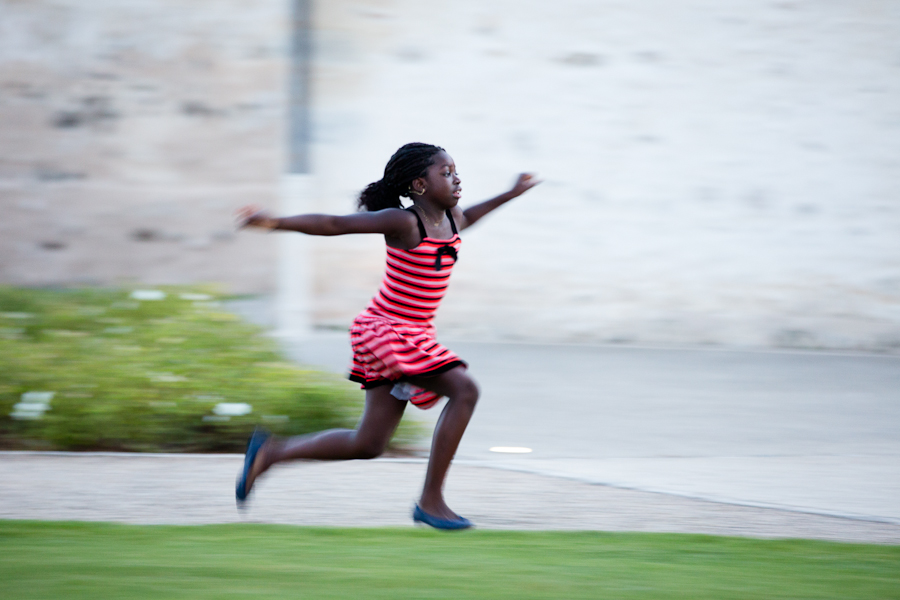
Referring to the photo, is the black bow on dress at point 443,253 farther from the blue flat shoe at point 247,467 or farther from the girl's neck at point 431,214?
the blue flat shoe at point 247,467

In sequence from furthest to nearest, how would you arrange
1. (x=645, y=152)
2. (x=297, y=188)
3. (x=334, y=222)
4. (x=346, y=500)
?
(x=645, y=152)
(x=297, y=188)
(x=346, y=500)
(x=334, y=222)

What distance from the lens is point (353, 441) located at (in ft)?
14.8

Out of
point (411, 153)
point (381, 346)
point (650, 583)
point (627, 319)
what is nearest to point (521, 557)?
point (650, 583)

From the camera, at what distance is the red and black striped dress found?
14.2 feet

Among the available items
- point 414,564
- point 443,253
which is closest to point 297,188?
point 443,253

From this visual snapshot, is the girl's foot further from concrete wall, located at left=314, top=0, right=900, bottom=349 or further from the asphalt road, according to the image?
concrete wall, located at left=314, top=0, right=900, bottom=349

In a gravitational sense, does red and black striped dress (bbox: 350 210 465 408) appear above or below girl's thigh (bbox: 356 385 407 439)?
above

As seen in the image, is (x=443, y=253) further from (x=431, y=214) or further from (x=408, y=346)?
(x=408, y=346)

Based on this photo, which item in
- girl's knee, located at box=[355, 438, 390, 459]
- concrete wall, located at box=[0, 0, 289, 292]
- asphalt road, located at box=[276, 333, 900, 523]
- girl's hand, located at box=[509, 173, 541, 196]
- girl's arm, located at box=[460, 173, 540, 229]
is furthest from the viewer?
concrete wall, located at box=[0, 0, 289, 292]

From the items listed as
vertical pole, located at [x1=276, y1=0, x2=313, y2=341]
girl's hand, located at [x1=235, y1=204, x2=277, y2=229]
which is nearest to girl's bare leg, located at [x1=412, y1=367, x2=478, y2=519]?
girl's hand, located at [x1=235, y1=204, x2=277, y2=229]

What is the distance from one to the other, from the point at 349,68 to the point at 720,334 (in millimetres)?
4917

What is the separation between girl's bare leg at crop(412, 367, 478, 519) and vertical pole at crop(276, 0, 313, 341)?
22.3 ft

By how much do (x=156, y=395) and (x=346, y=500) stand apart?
1741 mm

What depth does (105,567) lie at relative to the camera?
3.49 meters
